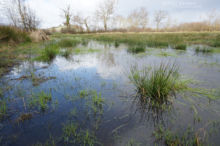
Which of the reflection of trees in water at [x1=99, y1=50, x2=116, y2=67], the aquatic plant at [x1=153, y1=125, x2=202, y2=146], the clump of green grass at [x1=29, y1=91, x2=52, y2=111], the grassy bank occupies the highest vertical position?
the grassy bank

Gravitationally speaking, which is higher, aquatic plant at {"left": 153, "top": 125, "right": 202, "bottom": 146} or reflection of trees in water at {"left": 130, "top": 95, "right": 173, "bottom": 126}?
reflection of trees in water at {"left": 130, "top": 95, "right": 173, "bottom": 126}

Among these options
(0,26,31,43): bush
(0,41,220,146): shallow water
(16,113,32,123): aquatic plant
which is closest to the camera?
(0,41,220,146): shallow water

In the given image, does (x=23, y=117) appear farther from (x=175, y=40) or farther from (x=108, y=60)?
(x=175, y=40)

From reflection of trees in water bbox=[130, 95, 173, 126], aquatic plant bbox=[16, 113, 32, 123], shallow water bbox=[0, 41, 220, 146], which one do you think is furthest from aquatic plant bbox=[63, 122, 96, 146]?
reflection of trees in water bbox=[130, 95, 173, 126]

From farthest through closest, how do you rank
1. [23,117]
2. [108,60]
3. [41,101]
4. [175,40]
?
[175,40] → [108,60] → [41,101] → [23,117]

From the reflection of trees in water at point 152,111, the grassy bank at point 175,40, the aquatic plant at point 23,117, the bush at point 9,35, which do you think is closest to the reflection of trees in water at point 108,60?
the reflection of trees in water at point 152,111

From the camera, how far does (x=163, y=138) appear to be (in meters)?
1.46

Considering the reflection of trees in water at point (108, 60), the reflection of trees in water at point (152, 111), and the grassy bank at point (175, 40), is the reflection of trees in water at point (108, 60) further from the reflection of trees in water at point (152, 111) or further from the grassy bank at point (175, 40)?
the grassy bank at point (175, 40)

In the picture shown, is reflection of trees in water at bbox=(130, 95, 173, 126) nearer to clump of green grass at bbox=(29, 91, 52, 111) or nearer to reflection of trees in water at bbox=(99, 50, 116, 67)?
→ clump of green grass at bbox=(29, 91, 52, 111)

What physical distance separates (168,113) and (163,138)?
1.84 feet

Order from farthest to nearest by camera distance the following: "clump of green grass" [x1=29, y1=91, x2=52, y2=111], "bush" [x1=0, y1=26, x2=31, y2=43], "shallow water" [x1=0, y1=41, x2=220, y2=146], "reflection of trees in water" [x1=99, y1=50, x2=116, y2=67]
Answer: "bush" [x1=0, y1=26, x2=31, y2=43]
"reflection of trees in water" [x1=99, y1=50, x2=116, y2=67]
"clump of green grass" [x1=29, y1=91, x2=52, y2=111]
"shallow water" [x1=0, y1=41, x2=220, y2=146]

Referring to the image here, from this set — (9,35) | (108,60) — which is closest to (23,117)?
(108,60)

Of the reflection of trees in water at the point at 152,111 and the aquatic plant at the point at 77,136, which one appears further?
the reflection of trees in water at the point at 152,111

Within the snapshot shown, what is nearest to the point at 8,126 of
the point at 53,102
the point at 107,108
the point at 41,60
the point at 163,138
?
the point at 53,102
